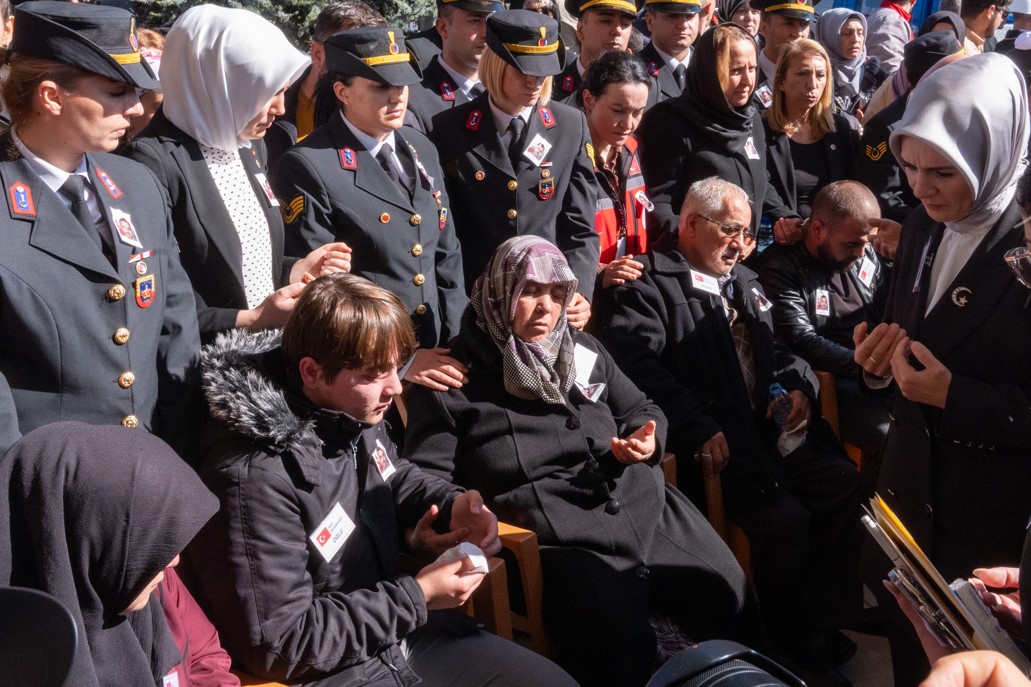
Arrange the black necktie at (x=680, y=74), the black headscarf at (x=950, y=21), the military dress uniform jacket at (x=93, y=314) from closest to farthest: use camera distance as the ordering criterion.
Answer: the military dress uniform jacket at (x=93, y=314) < the black necktie at (x=680, y=74) < the black headscarf at (x=950, y=21)

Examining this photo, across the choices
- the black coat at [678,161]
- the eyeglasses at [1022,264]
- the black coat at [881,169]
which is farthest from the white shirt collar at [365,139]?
the black coat at [881,169]

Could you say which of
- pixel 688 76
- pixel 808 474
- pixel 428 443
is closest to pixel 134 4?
pixel 688 76

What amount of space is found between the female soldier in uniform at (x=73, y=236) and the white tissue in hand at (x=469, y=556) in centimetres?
76

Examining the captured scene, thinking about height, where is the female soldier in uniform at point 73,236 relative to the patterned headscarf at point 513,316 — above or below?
above

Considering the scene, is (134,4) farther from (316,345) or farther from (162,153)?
(316,345)

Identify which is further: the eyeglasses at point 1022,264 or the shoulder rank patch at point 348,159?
the shoulder rank patch at point 348,159

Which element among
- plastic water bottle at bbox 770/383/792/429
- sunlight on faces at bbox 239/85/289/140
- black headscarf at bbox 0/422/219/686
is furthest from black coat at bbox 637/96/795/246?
black headscarf at bbox 0/422/219/686

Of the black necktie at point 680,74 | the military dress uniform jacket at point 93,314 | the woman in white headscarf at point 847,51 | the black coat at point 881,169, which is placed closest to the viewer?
the military dress uniform jacket at point 93,314

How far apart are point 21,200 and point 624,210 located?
2.46m

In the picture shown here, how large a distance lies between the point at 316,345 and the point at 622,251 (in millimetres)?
2092

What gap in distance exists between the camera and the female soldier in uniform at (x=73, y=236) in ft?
6.85

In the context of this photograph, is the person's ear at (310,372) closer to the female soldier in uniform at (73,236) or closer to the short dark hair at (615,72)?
the female soldier in uniform at (73,236)

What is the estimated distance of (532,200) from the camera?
3.76 m

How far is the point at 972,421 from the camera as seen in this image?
2.31 m
